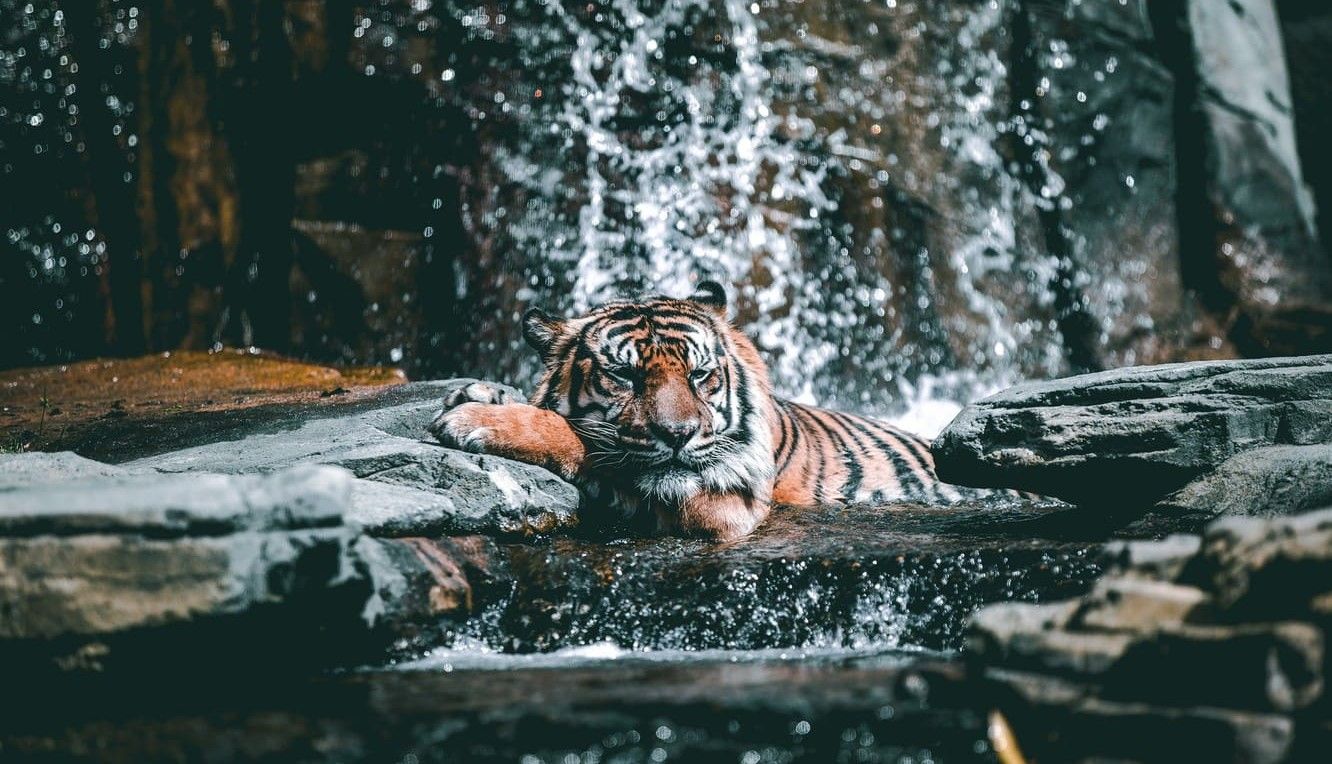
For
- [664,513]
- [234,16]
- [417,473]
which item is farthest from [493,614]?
[234,16]

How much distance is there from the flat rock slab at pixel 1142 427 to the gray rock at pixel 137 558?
6.89 ft

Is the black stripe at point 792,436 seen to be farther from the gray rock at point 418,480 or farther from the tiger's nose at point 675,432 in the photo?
the gray rock at point 418,480

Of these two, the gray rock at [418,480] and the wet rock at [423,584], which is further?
the gray rock at [418,480]

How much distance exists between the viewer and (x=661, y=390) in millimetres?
3744

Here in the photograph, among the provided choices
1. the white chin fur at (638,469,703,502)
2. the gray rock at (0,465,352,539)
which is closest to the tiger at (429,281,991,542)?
the white chin fur at (638,469,703,502)

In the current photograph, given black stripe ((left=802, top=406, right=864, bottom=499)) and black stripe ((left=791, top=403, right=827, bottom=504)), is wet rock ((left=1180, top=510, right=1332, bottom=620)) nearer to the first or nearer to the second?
black stripe ((left=791, top=403, right=827, bottom=504))

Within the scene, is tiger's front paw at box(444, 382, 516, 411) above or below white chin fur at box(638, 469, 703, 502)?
above

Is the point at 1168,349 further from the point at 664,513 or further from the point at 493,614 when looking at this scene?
the point at 493,614

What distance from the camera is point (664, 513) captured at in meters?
3.73

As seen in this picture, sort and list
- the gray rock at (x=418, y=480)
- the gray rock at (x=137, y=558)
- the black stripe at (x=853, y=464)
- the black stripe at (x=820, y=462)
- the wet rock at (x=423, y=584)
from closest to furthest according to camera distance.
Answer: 1. the gray rock at (x=137, y=558)
2. the wet rock at (x=423, y=584)
3. the gray rock at (x=418, y=480)
4. the black stripe at (x=820, y=462)
5. the black stripe at (x=853, y=464)

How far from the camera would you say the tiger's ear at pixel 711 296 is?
440cm

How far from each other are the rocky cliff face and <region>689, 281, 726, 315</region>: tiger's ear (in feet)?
8.03

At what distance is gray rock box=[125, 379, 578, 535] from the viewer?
3.20 metres

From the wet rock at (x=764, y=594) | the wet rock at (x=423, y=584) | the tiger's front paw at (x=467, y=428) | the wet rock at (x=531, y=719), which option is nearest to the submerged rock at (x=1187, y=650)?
the wet rock at (x=531, y=719)
